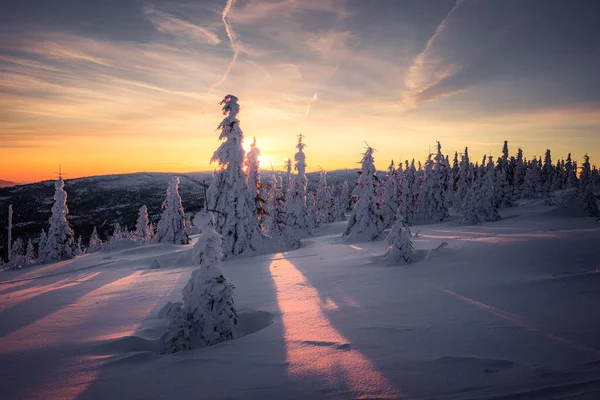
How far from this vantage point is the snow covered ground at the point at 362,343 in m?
3.26

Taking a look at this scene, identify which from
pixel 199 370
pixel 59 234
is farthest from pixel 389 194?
pixel 199 370

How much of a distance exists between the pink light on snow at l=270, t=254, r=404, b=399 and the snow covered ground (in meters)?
0.02

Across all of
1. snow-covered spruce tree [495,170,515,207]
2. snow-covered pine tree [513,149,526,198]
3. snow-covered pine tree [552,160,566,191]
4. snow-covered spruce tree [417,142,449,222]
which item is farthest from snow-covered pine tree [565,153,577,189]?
snow-covered spruce tree [417,142,449,222]

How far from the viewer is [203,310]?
17.6 feet

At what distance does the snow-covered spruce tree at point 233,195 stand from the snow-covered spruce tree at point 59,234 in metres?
21.1

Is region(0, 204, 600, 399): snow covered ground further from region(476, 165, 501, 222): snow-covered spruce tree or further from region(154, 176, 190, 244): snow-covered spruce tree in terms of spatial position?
region(154, 176, 190, 244): snow-covered spruce tree

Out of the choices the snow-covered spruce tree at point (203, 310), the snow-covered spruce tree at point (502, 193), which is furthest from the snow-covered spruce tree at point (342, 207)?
the snow-covered spruce tree at point (203, 310)

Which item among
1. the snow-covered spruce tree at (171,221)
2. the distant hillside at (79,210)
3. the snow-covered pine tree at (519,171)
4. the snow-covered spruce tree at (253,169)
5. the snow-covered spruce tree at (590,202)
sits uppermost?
the snow-covered pine tree at (519,171)

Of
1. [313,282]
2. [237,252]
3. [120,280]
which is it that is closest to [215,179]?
[237,252]

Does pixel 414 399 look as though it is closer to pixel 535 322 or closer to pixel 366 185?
pixel 535 322

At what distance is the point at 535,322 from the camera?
14.4ft

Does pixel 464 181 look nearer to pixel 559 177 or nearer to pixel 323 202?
pixel 323 202

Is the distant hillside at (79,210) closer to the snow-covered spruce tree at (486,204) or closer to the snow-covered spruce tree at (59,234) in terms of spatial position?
the snow-covered spruce tree at (486,204)

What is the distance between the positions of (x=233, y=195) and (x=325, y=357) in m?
17.8
